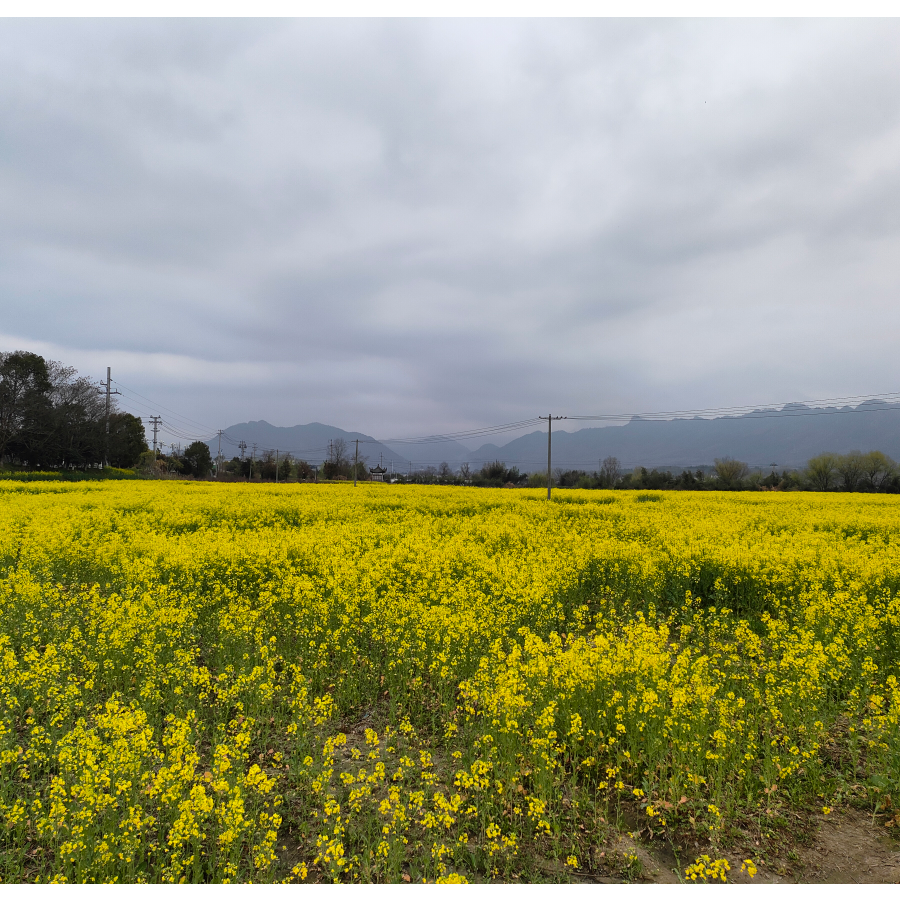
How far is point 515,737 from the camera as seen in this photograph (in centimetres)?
420

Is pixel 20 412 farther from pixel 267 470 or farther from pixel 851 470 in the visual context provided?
pixel 851 470

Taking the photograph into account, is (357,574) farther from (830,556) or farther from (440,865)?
(830,556)

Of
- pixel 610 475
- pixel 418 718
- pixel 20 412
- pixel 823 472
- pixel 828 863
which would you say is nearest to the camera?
pixel 828 863

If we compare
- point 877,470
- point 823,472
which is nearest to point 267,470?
point 823,472

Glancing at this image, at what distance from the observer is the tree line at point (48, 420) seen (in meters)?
51.1

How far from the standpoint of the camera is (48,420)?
52.9 metres

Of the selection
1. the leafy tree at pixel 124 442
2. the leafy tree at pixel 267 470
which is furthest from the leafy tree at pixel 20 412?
the leafy tree at pixel 267 470

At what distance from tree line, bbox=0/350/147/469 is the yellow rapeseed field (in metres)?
57.0

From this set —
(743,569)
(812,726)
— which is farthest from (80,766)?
(743,569)

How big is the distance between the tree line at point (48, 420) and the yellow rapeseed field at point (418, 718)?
57.0m

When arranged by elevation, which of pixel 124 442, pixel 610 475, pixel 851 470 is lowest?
pixel 610 475

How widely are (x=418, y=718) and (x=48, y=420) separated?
65.0 metres

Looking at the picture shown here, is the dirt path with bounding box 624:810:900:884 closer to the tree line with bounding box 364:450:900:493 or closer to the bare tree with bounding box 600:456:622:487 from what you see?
the tree line with bounding box 364:450:900:493

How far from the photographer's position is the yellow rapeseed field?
3.38 metres
